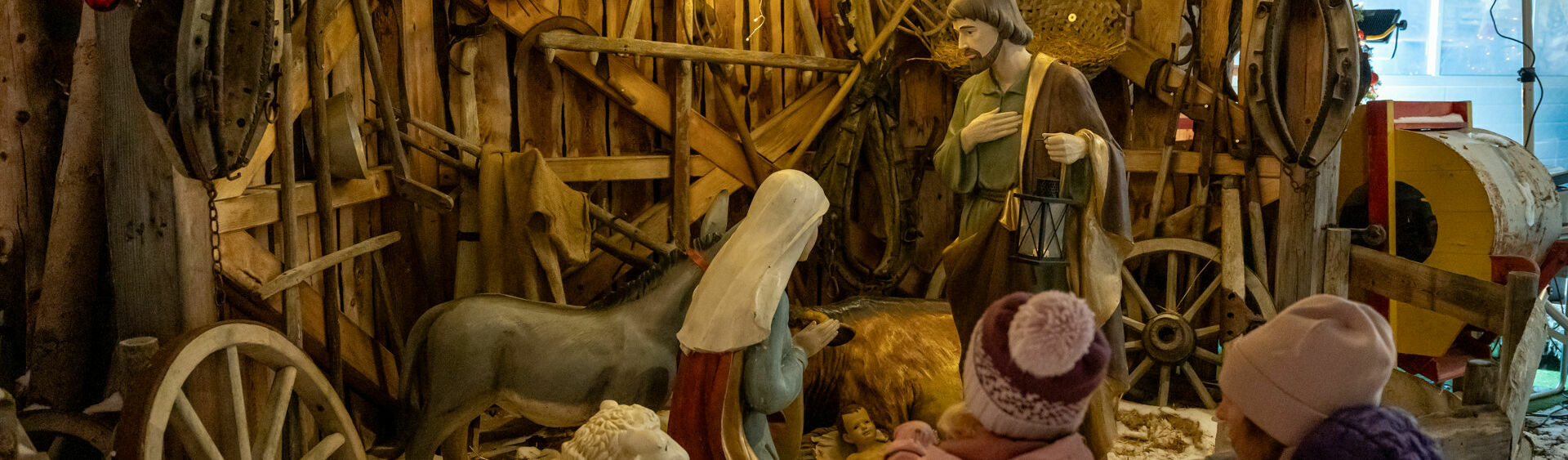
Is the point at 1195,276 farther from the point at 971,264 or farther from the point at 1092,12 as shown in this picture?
the point at 971,264

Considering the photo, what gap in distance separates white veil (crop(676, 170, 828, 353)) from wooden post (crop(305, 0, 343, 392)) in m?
1.48

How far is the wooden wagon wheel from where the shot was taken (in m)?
2.65

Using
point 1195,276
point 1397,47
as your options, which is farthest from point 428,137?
point 1397,47

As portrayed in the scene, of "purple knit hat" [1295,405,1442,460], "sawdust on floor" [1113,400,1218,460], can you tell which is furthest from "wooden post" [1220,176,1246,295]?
"purple knit hat" [1295,405,1442,460]

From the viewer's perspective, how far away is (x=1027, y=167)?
3.28 m

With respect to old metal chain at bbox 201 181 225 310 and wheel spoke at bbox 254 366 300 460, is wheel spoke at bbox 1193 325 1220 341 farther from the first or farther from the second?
old metal chain at bbox 201 181 225 310

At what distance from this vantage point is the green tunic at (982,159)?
3.38 metres

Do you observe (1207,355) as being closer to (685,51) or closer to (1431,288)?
(1431,288)

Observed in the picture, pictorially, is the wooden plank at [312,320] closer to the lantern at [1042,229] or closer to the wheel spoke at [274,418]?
the wheel spoke at [274,418]

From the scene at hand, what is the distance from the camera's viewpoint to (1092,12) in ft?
14.9

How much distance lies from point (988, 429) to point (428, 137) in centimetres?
304

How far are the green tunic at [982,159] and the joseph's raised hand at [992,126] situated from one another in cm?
3

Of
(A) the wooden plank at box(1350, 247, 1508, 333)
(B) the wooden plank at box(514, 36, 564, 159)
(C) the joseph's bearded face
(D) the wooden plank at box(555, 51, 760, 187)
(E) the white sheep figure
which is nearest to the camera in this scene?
(E) the white sheep figure

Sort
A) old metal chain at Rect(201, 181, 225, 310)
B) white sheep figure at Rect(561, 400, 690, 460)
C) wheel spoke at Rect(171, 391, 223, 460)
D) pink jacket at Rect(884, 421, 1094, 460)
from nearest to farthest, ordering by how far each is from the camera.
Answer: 1. pink jacket at Rect(884, 421, 1094, 460)
2. white sheep figure at Rect(561, 400, 690, 460)
3. wheel spoke at Rect(171, 391, 223, 460)
4. old metal chain at Rect(201, 181, 225, 310)
